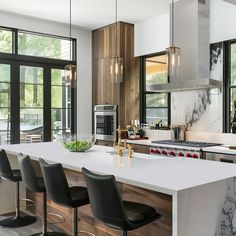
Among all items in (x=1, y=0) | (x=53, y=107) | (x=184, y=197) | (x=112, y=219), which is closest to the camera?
(x=184, y=197)

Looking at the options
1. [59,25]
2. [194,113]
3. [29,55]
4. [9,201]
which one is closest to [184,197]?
[9,201]

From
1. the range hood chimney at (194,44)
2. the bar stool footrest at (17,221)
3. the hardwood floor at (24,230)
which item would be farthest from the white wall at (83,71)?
the hardwood floor at (24,230)

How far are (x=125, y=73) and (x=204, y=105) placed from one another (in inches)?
72.1

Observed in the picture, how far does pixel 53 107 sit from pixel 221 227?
4.71m

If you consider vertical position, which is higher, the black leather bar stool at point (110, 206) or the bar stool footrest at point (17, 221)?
the black leather bar stool at point (110, 206)

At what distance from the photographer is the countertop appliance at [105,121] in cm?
600

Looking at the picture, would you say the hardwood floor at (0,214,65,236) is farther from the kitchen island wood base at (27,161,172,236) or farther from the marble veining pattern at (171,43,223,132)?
the marble veining pattern at (171,43,223,132)

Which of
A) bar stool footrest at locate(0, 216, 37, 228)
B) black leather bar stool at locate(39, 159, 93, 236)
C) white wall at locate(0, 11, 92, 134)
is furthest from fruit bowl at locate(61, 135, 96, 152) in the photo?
white wall at locate(0, 11, 92, 134)

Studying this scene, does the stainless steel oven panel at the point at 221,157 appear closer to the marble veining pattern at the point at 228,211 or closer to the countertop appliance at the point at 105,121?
the marble veining pattern at the point at 228,211

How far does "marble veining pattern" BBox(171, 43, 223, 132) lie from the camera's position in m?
4.79

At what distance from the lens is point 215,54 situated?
15.9 feet

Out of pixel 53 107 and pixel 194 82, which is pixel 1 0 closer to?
pixel 53 107

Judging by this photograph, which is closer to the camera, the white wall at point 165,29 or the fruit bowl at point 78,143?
the fruit bowl at point 78,143

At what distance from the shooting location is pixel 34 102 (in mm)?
6027
